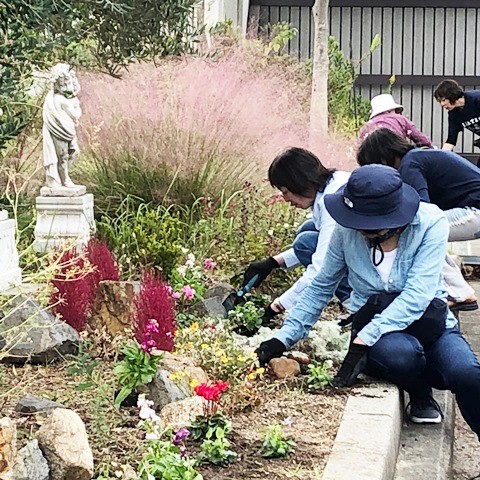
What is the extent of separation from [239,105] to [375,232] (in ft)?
14.1

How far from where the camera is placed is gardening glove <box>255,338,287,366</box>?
4.97 metres

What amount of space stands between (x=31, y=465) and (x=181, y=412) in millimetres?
884

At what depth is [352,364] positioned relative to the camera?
15.8ft

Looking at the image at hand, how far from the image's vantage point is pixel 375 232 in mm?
4723

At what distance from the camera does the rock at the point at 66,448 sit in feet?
11.1

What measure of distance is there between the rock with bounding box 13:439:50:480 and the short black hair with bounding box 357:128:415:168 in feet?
9.87

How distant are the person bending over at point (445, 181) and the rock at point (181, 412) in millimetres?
2237

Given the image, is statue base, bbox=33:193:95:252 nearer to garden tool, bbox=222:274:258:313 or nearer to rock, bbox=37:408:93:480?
garden tool, bbox=222:274:258:313

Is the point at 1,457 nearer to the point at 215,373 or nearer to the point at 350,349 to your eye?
the point at 215,373

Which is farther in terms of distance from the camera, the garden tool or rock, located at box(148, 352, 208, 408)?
the garden tool

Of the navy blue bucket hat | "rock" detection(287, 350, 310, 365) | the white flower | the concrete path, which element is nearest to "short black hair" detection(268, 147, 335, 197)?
the navy blue bucket hat

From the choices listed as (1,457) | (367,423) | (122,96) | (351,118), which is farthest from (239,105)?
(351,118)

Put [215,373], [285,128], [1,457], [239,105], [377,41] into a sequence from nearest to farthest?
[1,457], [215,373], [239,105], [285,128], [377,41]

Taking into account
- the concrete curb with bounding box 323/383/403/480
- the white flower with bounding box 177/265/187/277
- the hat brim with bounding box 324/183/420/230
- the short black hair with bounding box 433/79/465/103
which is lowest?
the concrete curb with bounding box 323/383/403/480
